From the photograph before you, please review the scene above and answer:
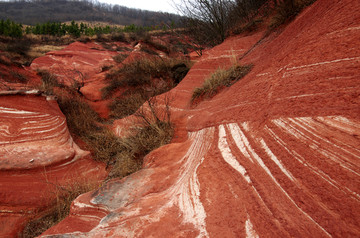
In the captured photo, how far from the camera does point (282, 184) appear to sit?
1296mm

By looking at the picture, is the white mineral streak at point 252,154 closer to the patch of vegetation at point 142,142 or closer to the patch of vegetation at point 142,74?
the patch of vegetation at point 142,142

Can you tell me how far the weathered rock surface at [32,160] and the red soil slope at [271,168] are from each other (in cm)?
181

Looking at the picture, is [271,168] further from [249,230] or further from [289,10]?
[289,10]

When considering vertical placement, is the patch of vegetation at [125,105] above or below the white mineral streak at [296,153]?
below

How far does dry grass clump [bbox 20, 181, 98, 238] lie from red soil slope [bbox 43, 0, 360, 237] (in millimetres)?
1152

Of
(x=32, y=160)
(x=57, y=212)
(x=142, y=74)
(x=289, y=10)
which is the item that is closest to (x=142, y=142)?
(x=57, y=212)

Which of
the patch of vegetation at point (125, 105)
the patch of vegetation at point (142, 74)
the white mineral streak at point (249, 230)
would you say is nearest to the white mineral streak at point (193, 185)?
the white mineral streak at point (249, 230)

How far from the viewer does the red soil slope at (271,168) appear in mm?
1125

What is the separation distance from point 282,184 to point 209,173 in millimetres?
613

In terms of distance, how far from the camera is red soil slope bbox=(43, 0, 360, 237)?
1125 mm

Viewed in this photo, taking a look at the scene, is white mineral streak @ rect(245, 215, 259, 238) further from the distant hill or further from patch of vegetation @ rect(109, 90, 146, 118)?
the distant hill

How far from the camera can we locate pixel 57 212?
2.81 meters

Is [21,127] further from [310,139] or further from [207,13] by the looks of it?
[207,13]

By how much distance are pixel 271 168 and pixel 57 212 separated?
3.01m
